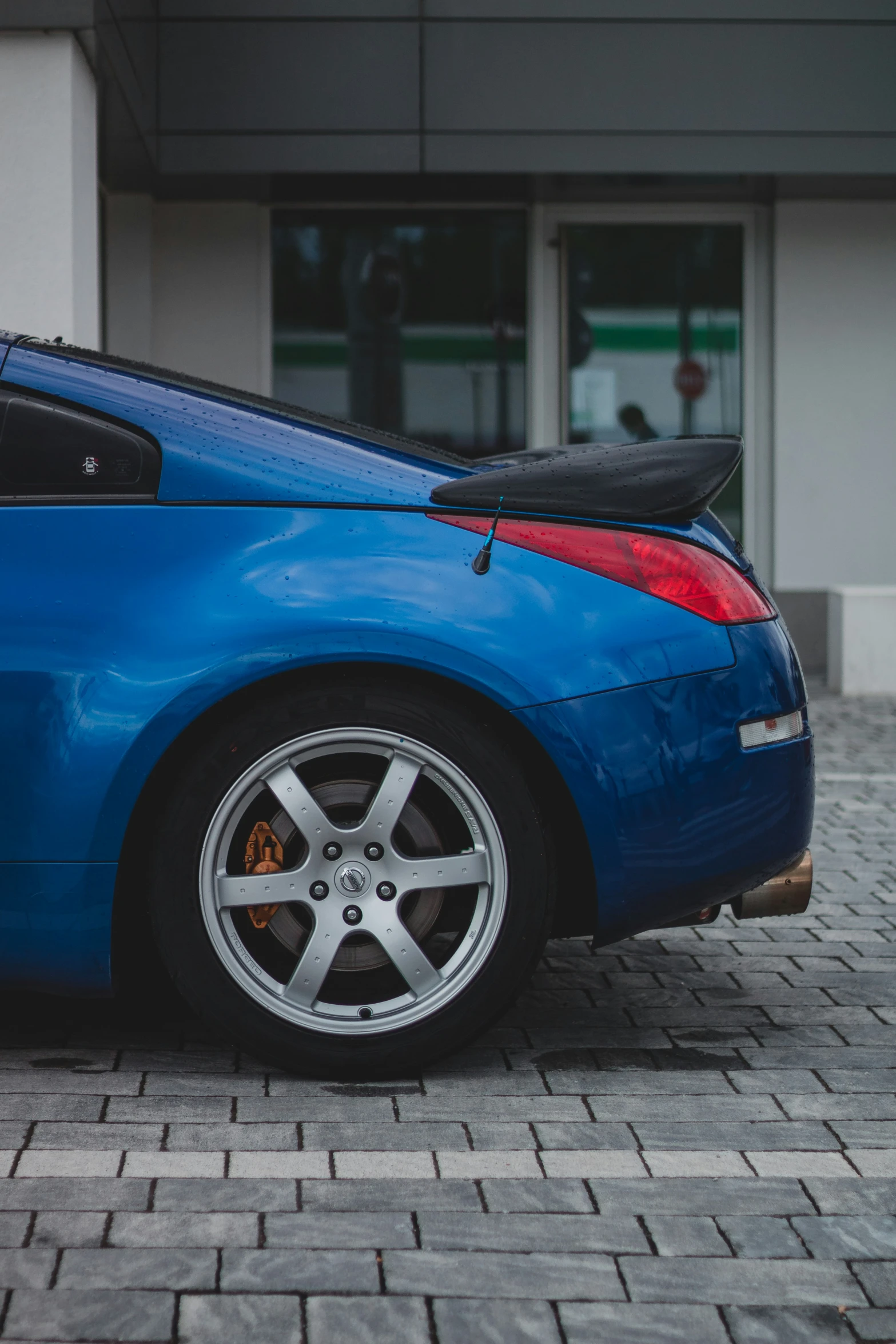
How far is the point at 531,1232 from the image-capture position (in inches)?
97.6

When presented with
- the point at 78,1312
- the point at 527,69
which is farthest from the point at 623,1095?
the point at 527,69

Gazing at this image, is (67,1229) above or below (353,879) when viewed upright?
below

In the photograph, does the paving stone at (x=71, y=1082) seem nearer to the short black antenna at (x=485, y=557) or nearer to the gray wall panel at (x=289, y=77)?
the short black antenna at (x=485, y=557)

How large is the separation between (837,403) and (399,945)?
1028 cm

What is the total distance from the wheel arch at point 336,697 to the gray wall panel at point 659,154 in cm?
864

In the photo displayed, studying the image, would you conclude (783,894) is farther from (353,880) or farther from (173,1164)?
(173,1164)

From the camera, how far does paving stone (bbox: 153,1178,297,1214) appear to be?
256cm

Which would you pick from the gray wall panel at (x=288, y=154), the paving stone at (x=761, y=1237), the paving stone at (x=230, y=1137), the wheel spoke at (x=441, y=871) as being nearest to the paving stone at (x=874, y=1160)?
the paving stone at (x=761, y=1237)

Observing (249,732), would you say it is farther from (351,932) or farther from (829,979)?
(829,979)

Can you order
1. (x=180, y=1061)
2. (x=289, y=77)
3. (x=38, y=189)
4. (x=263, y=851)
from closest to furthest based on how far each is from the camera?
(x=263, y=851)
(x=180, y=1061)
(x=38, y=189)
(x=289, y=77)

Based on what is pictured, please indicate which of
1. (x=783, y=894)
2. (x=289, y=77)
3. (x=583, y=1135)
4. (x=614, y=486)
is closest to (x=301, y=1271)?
(x=583, y=1135)

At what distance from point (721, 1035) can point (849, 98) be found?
30.6 ft

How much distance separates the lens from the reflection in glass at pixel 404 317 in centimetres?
1258

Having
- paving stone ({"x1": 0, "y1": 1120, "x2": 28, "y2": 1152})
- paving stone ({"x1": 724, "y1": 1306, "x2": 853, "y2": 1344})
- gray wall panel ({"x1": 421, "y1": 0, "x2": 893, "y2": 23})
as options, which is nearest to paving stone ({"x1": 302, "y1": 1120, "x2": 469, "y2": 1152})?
paving stone ({"x1": 0, "y1": 1120, "x2": 28, "y2": 1152})
